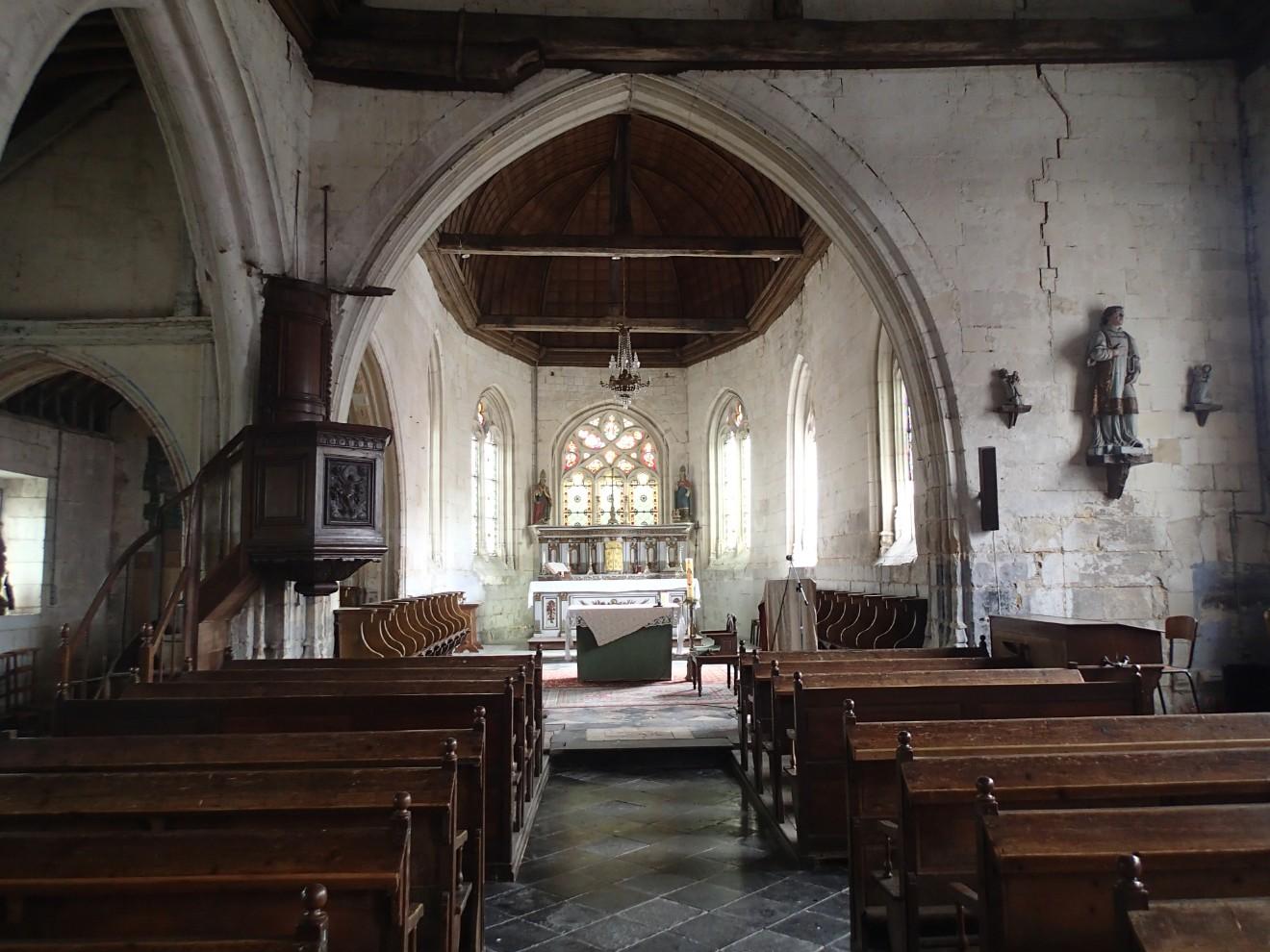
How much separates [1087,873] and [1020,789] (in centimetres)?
61

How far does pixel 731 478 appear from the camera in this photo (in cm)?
1706

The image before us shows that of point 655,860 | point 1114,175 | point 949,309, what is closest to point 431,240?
point 949,309

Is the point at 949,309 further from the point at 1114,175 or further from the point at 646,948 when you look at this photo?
the point at 646,948

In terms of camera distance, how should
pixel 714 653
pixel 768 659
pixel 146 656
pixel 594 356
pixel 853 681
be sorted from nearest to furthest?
pixel 853 681, pixel 146 656, pixel 768 659, pixel 714 653, pixel 594 356

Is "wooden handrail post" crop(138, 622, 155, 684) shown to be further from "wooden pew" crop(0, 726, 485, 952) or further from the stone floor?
the stone floor

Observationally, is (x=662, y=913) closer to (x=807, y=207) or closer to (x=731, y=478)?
(x=807, y=207)

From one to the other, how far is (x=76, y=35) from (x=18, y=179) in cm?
164

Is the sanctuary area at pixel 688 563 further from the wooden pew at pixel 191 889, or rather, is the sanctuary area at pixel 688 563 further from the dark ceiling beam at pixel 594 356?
the dark ceiling beam at pixel 594 356

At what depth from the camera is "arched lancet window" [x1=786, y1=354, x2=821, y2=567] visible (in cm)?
1391

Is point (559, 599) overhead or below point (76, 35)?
below

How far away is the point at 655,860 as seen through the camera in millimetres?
4191

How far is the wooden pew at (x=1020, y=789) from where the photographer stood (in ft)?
8.40

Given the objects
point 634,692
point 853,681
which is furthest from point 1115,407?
point 634,692

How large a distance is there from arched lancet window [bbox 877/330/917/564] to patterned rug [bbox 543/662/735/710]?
2411 millimetres
